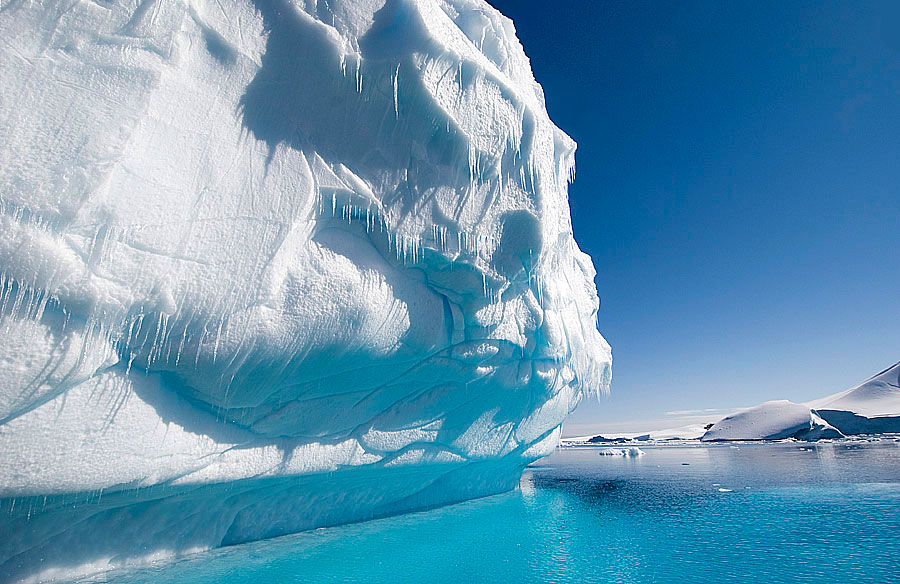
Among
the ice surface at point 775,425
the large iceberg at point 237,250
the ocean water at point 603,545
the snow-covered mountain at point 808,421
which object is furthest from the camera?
the snow-covered mountain at point 808,421

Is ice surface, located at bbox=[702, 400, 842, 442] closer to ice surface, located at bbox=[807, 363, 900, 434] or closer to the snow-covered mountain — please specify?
the snow-covered mountain

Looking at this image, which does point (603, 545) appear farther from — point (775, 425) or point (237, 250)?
point (775, 425)

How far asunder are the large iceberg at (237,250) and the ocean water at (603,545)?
1.06 m

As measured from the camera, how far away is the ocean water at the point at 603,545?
5586mm

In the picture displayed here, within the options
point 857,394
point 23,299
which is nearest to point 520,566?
point 23,299

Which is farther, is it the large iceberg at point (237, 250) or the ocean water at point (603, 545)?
the ocean water at point (603, 545)

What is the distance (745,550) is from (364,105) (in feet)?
25.6

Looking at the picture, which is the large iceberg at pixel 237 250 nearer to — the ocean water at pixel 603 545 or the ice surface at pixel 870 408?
the ocean water at pixel 603 545

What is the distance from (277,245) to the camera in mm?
4648

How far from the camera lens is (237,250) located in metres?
4.46

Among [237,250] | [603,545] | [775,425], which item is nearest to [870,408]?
[775,425]

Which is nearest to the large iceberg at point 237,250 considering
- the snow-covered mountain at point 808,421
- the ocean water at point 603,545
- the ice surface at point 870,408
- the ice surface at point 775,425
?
the ocean water at point 603,545

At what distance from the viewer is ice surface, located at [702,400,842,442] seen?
124 ft

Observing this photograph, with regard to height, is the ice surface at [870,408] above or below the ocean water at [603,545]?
above
